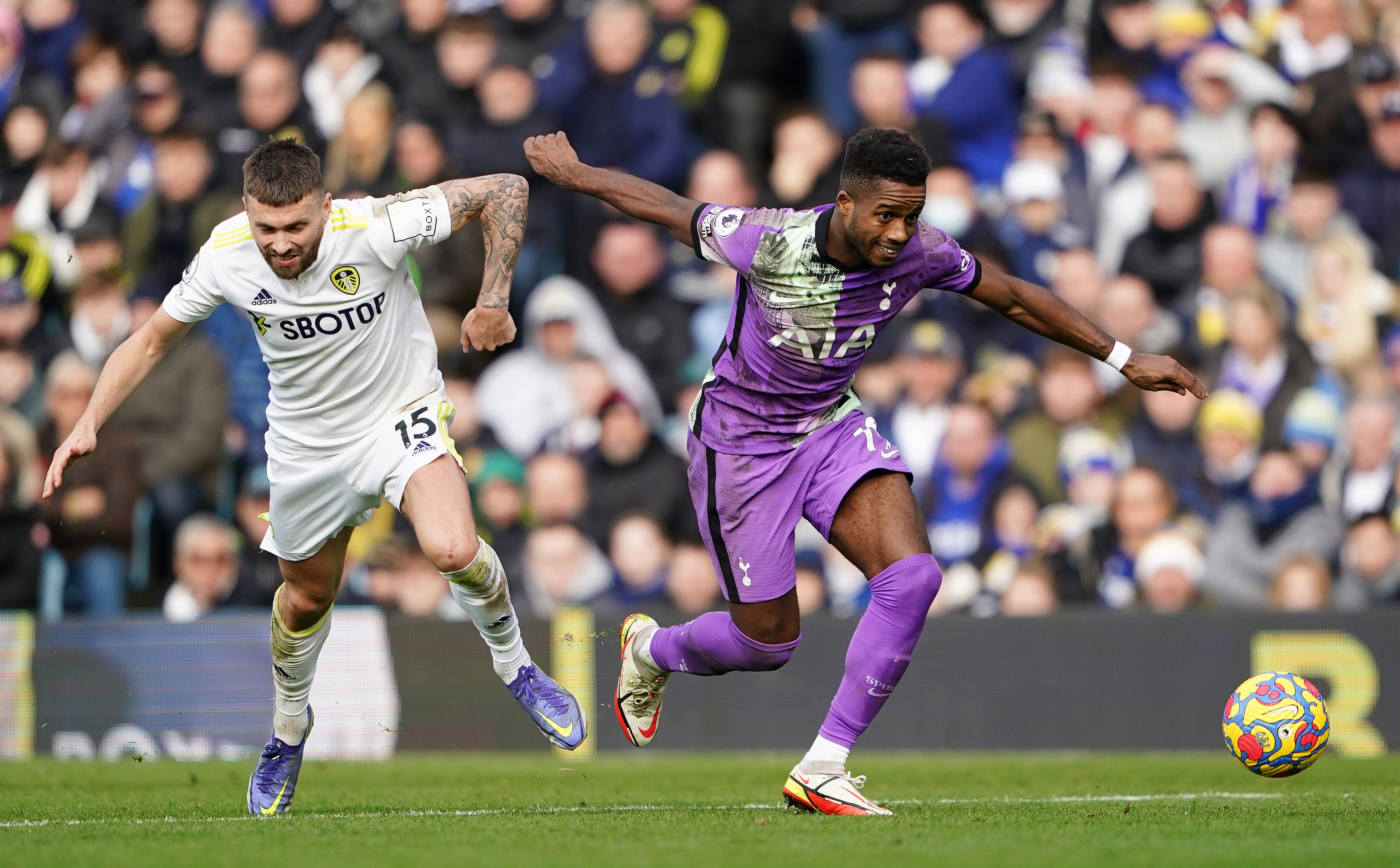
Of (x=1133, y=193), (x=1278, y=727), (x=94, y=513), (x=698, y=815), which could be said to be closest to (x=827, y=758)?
(x=698, y=815)

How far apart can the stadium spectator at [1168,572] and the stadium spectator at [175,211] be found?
698 centimetres

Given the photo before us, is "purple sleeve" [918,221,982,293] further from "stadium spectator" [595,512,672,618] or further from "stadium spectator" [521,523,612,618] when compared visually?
"stadium spectator" [521,523,612,618]

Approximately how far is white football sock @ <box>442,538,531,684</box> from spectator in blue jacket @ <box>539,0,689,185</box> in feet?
20.0

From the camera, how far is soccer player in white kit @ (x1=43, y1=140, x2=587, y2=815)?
7.07 metres

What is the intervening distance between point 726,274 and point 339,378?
5704 millimetres

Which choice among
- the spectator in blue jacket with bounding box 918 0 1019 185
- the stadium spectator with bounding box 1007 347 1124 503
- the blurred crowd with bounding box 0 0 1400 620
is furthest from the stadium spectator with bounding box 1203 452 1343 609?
the spectator in blue jacket with bounding box 918 0 1019 185

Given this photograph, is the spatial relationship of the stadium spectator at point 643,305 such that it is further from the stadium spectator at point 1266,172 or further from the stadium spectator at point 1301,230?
the stadium spectator at point 1301,230

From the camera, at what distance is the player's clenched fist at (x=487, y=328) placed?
23.1 ft

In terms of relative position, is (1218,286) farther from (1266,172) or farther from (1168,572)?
(1168,572)

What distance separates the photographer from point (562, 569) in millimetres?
11859

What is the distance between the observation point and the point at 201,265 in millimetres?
7207

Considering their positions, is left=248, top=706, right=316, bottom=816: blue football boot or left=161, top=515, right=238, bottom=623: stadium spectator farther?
left=161, top=515, right=238, bottom=623: stadium spectator

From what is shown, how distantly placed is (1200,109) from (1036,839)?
330 inches

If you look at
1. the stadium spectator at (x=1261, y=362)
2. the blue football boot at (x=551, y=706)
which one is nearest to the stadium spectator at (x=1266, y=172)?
the stadium spectator at (x=1261, y=362)
